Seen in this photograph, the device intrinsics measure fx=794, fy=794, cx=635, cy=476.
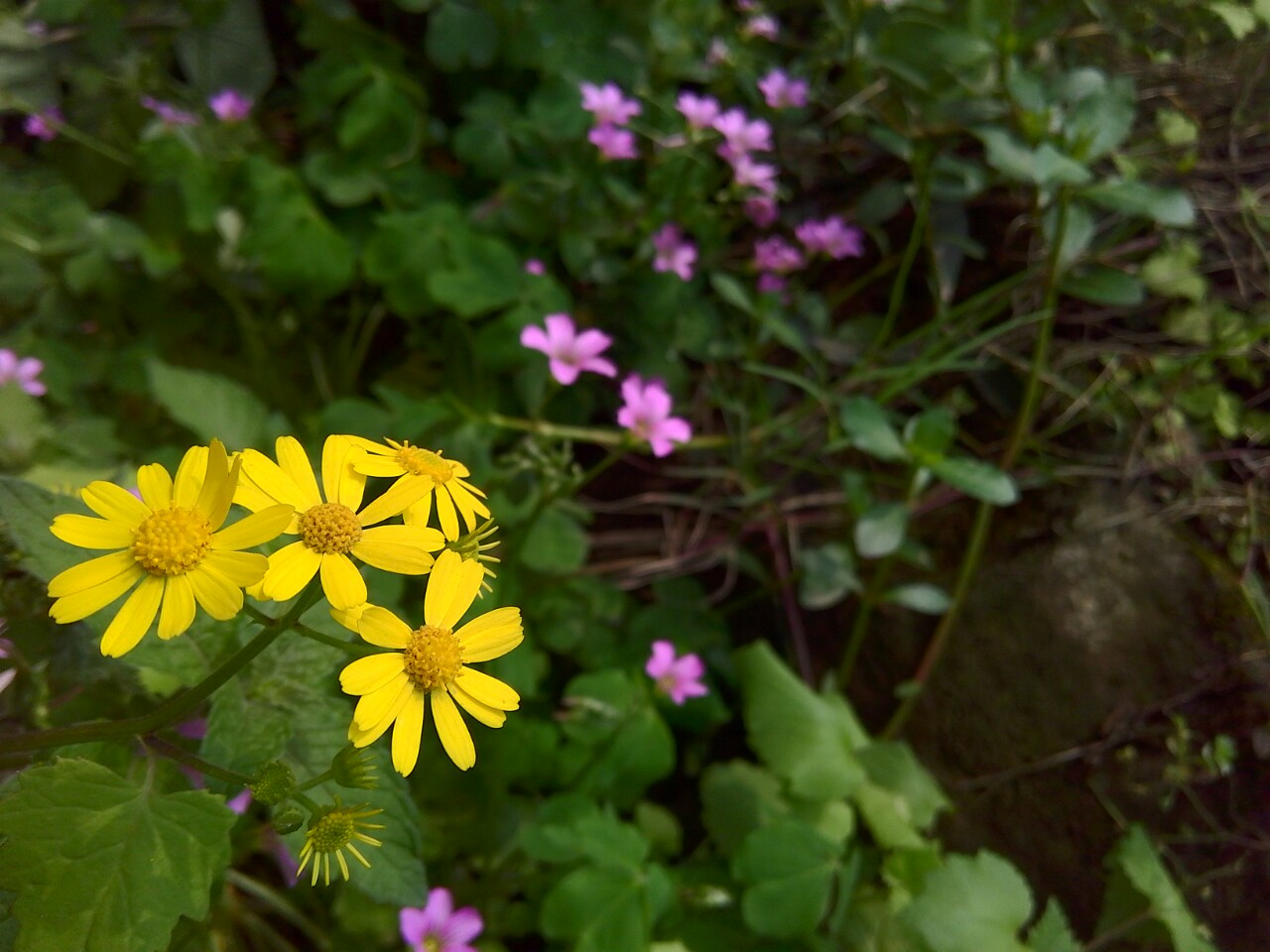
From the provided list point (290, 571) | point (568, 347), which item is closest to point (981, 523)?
point (568, 347)

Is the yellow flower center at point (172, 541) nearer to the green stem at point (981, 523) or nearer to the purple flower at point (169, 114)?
the green stem at point (981, 523)

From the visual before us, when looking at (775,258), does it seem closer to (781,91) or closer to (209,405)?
(781,91)

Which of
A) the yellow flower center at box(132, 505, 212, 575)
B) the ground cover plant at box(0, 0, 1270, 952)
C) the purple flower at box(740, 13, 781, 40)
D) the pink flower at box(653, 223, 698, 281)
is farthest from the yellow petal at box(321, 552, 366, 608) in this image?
the purple flower at box(740, 13, 781, 40)

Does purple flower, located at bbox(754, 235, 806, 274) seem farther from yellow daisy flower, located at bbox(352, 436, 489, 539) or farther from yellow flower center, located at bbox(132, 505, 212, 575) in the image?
yellow flower center, located at bbox(132, 505, 212, 575)

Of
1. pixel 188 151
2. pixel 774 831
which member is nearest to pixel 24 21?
pixel 188 151

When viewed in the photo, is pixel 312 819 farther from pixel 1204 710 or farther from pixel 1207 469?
pixel 1207 469
